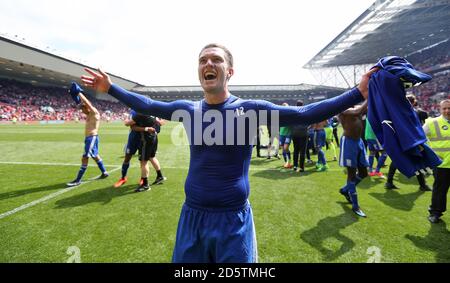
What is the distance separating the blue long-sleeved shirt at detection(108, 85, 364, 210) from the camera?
1.65 meters

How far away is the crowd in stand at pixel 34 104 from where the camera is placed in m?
39.5

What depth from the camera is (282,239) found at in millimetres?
3387

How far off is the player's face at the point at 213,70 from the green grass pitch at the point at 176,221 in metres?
2.32

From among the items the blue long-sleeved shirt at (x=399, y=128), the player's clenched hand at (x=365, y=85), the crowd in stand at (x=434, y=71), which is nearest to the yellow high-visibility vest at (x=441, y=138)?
the blue long-sleeved shirt at (x=399, y=128)

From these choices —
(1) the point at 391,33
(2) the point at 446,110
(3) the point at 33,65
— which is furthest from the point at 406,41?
(3) the point at 33,65

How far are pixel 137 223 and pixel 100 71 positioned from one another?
2.78 meters

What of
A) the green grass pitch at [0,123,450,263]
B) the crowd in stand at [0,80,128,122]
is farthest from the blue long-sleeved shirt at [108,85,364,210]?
the crowd in stand at [0,80,128,122]

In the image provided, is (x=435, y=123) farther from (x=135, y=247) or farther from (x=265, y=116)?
(x=135, y=247)

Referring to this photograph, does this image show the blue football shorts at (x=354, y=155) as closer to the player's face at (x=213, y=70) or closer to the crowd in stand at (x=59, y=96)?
the player's face at (x=213, y=70)

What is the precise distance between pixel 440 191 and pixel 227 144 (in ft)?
14.3

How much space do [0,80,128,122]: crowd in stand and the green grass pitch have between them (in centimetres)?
4152

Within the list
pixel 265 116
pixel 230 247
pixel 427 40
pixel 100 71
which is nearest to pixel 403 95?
pixel 265 116

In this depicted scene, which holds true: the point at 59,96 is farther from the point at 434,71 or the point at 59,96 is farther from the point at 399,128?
the point at 434,71

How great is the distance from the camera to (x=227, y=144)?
5.49ft
